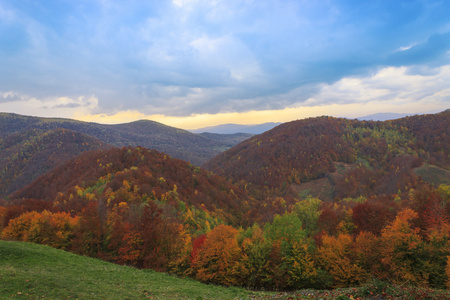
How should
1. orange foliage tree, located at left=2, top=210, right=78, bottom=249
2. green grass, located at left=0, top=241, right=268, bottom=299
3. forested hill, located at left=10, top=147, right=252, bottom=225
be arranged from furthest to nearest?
forested hill, located at left=10, top=147, right=252, bottom=225 → orange foliage tree, located at left=2, top=210, right=78, bottom=249 → green grass, located at left=0, top=241, right=268, bottom=299

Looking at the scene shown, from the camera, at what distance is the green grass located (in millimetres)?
19062

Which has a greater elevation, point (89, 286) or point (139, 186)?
point (89, 286)

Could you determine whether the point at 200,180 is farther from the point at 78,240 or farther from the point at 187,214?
the point at 78,240

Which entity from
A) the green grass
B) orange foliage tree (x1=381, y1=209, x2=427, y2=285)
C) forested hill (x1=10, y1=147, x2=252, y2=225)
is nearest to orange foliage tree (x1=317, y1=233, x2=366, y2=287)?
orange foliage tree (x1=381, y1=209, x2=427, y2=285)

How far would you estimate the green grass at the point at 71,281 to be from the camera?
62.5ft

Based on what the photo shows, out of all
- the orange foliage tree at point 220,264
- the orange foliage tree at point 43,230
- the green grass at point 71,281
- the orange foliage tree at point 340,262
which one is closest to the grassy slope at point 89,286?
the green grass at point 71,281

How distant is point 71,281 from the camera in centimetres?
2266

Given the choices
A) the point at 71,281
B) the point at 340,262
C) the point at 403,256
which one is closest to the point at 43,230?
the point at 71,281

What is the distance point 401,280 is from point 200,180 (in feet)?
381

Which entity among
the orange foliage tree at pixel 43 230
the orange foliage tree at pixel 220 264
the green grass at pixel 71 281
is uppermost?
the green grass at pixel 71 281

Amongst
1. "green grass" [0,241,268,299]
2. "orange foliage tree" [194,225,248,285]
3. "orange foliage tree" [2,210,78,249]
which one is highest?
"green grass" [0,241,268,299]

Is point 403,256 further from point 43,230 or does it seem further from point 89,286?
point 43,230

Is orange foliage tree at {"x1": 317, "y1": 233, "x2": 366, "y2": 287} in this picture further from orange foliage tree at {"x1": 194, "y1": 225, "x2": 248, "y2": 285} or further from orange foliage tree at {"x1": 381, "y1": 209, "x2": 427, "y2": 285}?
orange foliage tree at {"x1": 194, "y1": 225, "x2": 248, "y2": 285}

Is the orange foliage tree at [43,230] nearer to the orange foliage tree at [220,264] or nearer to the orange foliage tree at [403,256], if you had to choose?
the orange foliage tree at [220,264]
